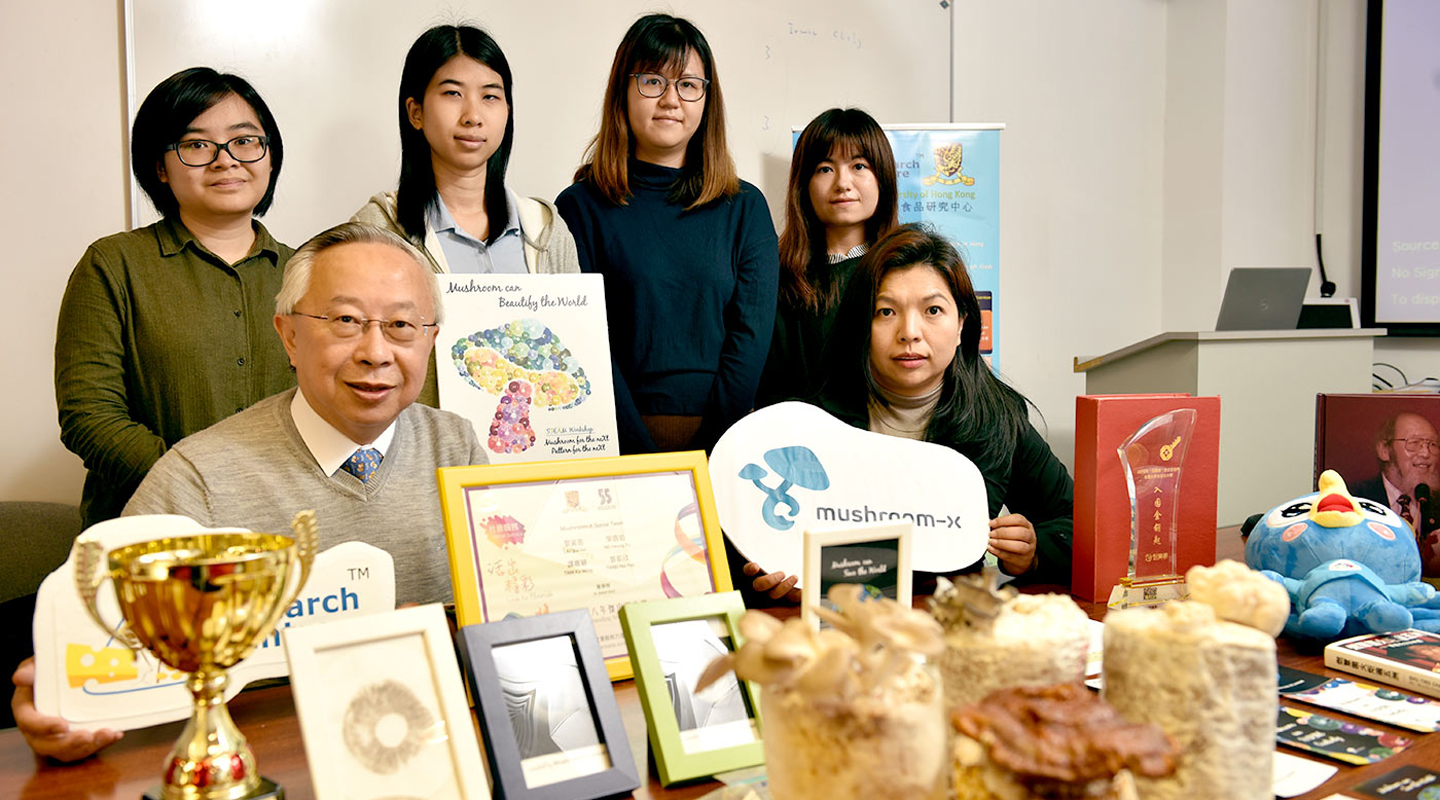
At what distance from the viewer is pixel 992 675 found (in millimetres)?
785

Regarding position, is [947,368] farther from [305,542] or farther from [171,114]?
[171,114]

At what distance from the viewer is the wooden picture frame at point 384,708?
879 millimetres

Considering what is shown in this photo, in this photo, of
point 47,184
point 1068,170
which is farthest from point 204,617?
point 1068,170

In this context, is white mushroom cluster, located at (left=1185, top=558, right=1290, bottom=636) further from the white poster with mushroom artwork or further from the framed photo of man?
the white poster with mushroom artwork

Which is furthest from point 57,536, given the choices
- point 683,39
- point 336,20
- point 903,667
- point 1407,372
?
point 1407,372

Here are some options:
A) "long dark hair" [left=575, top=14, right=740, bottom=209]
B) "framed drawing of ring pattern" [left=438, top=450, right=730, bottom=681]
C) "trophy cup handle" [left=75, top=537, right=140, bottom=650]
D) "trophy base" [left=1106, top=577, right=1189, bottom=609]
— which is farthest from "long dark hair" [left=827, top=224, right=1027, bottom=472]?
"trophy cup handle" [left=75, top=537, right=140, bottom=650]

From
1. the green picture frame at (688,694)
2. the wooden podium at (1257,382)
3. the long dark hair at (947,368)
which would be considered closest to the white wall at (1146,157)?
the wooden podium at (1257,382)

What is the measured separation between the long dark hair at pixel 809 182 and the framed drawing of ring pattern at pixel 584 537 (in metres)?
1.90

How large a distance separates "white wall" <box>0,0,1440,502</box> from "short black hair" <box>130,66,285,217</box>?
358 cm

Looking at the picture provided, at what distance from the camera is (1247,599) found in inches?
31.0

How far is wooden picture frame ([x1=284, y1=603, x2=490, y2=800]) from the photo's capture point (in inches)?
34.6

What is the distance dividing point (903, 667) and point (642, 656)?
1.26 ft

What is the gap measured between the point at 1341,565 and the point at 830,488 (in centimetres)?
75

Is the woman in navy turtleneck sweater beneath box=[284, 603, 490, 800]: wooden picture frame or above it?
above
